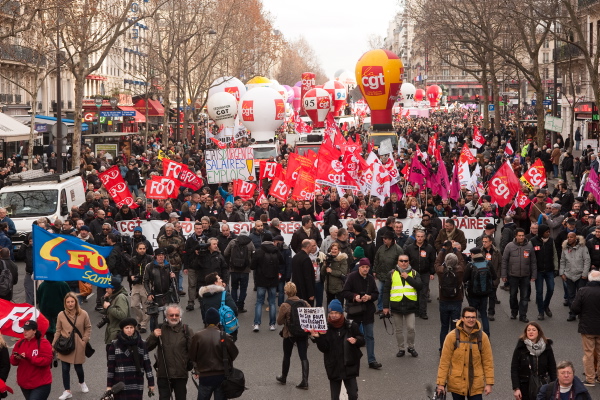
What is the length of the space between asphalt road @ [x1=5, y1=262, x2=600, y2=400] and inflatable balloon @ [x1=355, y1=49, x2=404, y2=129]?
127 feet

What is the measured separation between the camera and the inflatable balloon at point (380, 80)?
52625 mm

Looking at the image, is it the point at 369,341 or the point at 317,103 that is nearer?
the point at 369,341

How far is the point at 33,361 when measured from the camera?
30.3ft

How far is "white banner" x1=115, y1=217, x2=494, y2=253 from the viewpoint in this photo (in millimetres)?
17906

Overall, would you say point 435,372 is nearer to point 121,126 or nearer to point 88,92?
point 121,126

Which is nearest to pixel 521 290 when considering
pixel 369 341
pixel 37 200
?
pixel 369 341

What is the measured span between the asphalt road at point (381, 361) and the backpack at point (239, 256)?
0.80 m

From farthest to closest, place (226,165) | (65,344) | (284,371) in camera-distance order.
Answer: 1. (226,165)
2. (284,371)
3. (65,344)

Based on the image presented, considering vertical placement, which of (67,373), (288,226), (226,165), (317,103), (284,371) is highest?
(317,103)

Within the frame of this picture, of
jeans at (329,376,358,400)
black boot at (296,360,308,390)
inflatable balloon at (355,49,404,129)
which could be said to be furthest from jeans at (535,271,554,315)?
inflatable balloon at (355,49,404,129)

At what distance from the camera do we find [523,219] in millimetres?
18516

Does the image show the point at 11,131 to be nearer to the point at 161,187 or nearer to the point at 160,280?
the point at 161,187

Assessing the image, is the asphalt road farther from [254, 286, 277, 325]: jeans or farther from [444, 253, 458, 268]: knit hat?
[444, 253, 458, 268]: knit hat

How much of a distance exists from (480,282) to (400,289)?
1216mm
